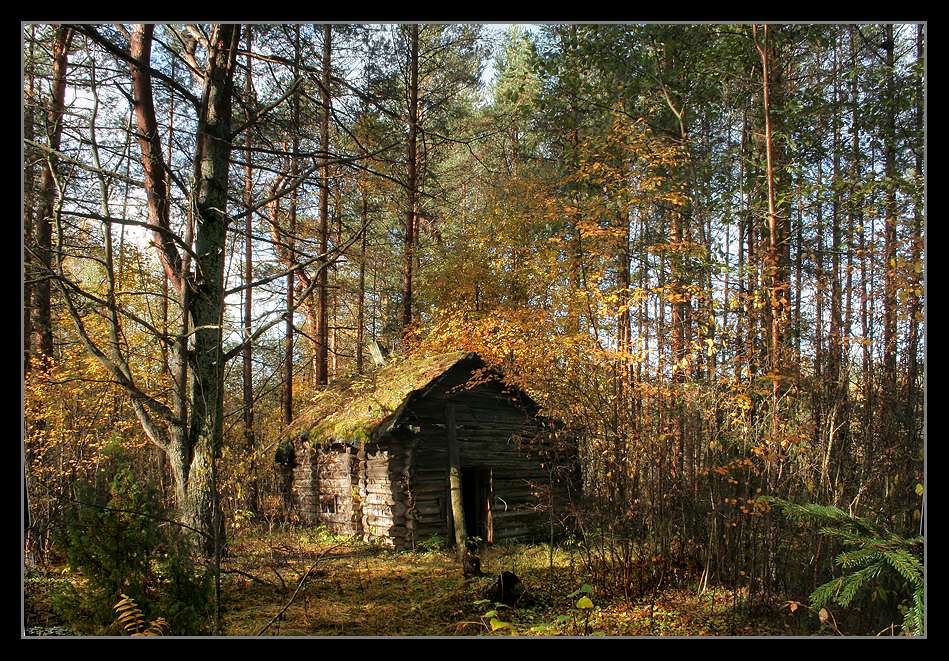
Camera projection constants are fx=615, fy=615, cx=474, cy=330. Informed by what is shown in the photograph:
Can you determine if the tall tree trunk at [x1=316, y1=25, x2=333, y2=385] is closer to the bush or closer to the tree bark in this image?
the tree bark

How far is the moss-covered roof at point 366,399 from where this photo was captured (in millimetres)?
10734

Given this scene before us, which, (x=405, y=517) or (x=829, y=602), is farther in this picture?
(x=405, y=517)

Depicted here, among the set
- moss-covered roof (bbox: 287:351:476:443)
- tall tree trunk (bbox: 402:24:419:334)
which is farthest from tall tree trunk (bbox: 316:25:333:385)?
tall tree trunk (bbox: 402:24:419:334)

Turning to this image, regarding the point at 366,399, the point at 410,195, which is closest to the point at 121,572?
the point at 366,399

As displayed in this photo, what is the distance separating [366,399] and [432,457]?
1.69 m

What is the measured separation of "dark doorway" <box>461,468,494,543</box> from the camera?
11594 mm

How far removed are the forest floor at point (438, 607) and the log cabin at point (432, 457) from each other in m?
2.15

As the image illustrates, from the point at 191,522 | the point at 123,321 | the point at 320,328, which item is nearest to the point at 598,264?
the point at 320,328

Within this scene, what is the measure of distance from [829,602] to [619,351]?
3.30m

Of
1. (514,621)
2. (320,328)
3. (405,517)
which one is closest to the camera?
(514,621)

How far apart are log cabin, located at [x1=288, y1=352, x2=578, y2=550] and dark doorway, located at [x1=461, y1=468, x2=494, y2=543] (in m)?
0.02

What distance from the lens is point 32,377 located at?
31.2 feet

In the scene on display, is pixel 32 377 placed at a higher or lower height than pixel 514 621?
higher
